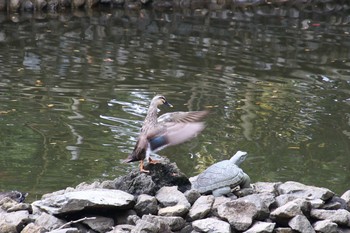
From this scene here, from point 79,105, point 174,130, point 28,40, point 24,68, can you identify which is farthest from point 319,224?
point 28,40

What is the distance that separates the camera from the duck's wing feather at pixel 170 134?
214 inches

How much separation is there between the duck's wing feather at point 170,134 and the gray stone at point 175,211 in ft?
1.43

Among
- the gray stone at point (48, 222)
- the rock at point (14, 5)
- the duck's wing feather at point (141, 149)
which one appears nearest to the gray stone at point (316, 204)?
the duck's wing feather at point (141, 149)

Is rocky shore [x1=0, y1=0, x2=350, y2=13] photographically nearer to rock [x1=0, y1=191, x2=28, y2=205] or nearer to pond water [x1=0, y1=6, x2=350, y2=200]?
pond water [x1=0, y1=6, x2=350, y2=200]

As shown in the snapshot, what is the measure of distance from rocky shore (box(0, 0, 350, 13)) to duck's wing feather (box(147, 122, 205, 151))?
11.6 metres

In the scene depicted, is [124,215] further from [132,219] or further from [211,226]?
[211,226]

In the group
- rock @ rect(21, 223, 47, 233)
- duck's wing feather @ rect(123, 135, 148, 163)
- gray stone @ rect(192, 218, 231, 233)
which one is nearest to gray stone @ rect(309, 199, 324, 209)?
gray stone @ rect(192, 218, 231, 233)

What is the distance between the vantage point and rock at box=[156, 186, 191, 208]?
5430 mm

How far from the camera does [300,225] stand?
527 cm

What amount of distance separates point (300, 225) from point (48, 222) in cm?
165

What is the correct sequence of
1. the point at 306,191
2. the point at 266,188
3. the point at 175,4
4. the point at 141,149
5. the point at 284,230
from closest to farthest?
the point at 284,230 < the point at 141,149 < the point at 306,191 < the point at 266,188 < the point at 175,4

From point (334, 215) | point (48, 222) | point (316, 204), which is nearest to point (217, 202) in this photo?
point (316, 204)

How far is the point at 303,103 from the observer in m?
10.4

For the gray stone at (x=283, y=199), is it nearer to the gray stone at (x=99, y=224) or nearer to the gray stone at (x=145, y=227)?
the gray stone at (x=145, y=227)
